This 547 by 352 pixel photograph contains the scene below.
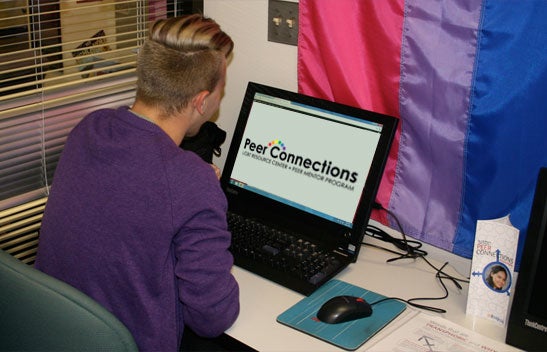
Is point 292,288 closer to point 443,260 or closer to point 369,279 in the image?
point 369,279

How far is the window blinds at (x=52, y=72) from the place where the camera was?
1.85 meters

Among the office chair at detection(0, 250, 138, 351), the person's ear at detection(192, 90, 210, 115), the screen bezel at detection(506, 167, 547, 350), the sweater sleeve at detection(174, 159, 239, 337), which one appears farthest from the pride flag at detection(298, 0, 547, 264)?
the office chair at detection(0, 250, 138, 351)

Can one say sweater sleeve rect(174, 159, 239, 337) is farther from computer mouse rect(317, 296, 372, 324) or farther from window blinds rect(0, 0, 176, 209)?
window blinds rect(0, 0, 176, 209)

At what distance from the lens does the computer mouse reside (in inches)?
57.1

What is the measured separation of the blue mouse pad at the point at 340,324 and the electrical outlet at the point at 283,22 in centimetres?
76

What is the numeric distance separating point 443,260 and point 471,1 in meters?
0.65

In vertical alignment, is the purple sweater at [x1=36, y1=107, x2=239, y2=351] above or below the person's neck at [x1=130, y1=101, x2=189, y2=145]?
below

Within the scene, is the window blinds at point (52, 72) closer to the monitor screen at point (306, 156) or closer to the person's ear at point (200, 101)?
the monitor screen at point (306, 156)

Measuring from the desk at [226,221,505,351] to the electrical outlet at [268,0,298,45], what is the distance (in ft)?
2.11

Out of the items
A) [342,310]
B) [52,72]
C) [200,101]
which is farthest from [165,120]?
[52,72]

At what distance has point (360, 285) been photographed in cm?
164

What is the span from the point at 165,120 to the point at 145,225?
26 cm

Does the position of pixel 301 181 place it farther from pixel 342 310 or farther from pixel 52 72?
pixel 52 72

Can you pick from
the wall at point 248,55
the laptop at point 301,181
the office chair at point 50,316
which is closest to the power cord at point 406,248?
the laptop at point 301,181
